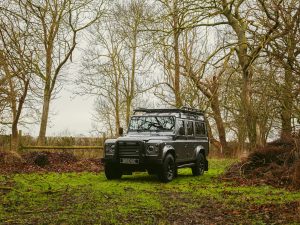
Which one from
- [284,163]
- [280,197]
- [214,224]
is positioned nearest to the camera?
[214,224]

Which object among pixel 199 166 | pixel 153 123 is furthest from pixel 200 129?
pixel 153 123

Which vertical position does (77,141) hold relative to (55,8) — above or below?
below

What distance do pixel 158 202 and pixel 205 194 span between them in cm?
214

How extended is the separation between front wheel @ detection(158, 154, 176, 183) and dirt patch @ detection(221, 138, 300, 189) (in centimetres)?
195

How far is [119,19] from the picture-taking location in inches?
1528

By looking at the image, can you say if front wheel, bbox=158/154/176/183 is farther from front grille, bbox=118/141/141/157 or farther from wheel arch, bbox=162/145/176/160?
front grille, bbox=118/141/141/157

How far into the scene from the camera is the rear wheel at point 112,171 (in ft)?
51.6

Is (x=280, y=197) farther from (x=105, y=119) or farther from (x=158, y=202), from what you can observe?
(x=105, y=119)

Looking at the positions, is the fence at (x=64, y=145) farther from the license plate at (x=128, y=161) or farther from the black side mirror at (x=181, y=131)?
the license plate at (x=128, y=161)

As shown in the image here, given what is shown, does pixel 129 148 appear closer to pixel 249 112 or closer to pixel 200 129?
pixel 200 129

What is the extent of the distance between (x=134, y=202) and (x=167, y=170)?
4.97 m

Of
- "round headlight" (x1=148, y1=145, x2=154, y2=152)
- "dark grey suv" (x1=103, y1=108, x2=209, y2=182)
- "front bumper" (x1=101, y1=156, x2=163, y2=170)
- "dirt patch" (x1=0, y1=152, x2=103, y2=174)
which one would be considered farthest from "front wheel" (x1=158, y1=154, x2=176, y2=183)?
"dirt patch" (x1=0, y1=152, x2=103, y2=174)

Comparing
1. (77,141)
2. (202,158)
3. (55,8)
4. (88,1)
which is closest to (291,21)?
(202,158)

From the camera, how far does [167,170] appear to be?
15211 mm
